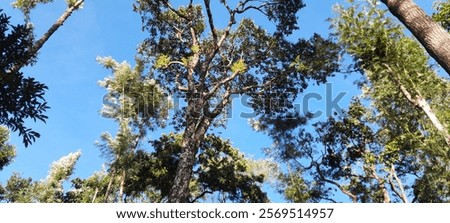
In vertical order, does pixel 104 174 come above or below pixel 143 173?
above

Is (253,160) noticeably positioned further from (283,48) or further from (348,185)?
(283,48)

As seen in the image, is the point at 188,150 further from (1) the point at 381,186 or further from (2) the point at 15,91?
(1) the point at 381,186

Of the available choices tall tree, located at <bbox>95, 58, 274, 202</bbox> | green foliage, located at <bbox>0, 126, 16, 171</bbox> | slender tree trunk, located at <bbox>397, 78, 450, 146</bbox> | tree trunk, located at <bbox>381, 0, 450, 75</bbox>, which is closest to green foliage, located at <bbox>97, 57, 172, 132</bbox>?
tall tree, located at <bbox>95, 58, 274, 202</bbox>

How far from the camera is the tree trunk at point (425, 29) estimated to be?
20.1 ft

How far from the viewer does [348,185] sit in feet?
69.4

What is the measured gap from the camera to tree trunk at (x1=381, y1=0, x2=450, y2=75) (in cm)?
612

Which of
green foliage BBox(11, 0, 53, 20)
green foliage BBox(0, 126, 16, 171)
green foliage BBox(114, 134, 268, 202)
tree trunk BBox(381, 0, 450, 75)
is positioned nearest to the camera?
tree trunk BBox(381, 0, 450, 75)

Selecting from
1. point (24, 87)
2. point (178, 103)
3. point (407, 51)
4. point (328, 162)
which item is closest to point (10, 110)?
point (24, 87)

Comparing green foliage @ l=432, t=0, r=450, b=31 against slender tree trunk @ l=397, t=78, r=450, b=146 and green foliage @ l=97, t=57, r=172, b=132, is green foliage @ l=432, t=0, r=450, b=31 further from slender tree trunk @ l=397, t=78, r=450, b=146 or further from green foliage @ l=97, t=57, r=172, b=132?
green foliage @ l=97, t=57, r=172, b=132

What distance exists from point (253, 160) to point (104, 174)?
9333 mm

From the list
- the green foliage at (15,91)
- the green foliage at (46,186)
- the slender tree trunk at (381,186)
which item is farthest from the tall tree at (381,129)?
the green foliage at (46,186)

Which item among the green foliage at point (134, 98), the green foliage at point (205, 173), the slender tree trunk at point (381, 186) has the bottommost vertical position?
the slender tree trunk at point (381, 186)

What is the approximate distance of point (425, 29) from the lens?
6570 mm

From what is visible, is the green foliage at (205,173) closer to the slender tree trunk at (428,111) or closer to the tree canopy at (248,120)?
the tree canopy at (248,120)
